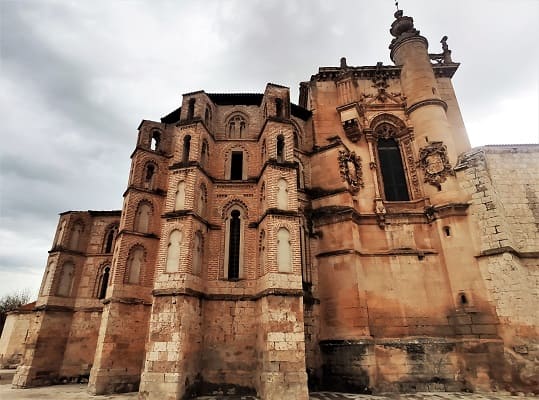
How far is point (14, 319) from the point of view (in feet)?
90.2

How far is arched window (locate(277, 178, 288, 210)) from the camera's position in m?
12.6

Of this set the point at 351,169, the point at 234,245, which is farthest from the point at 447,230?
the point at 234,245

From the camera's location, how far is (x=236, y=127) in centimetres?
1655

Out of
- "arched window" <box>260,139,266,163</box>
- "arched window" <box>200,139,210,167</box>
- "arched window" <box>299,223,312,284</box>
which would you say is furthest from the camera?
"arched window" <box>260,139,266,163</box>

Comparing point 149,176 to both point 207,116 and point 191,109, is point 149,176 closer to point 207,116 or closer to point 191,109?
point 191,109

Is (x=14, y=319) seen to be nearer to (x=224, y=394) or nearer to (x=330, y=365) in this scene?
(x=224, y=394)

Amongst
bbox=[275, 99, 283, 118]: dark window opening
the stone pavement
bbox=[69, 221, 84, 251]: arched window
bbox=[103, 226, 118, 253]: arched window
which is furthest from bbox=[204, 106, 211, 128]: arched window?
the stone pavement

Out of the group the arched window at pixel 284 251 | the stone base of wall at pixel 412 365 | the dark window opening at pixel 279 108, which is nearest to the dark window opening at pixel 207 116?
the dark window opening at pixel 279 108

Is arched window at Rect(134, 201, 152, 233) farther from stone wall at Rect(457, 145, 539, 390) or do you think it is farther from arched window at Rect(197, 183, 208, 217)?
stone wall at Rect(457, 145, 539, 390)

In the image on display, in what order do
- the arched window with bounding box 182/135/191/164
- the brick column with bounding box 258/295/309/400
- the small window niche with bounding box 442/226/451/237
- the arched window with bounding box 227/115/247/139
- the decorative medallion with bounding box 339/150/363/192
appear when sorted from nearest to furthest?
the brick column with bounding box 258/295/309/400
the small window niche with bounding box 442/226/451/237
the arched window with bounding box 182/135/191/164
the decorative medallion with bounding box 339/150/363/192
the arched window with bounding box 227/115/247/139

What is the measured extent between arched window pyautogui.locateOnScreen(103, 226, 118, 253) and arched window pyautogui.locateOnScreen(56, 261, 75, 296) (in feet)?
6.49

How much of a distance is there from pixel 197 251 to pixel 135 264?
4.07m

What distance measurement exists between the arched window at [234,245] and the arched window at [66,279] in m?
11.1

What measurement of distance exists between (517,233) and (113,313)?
17.7 metres
